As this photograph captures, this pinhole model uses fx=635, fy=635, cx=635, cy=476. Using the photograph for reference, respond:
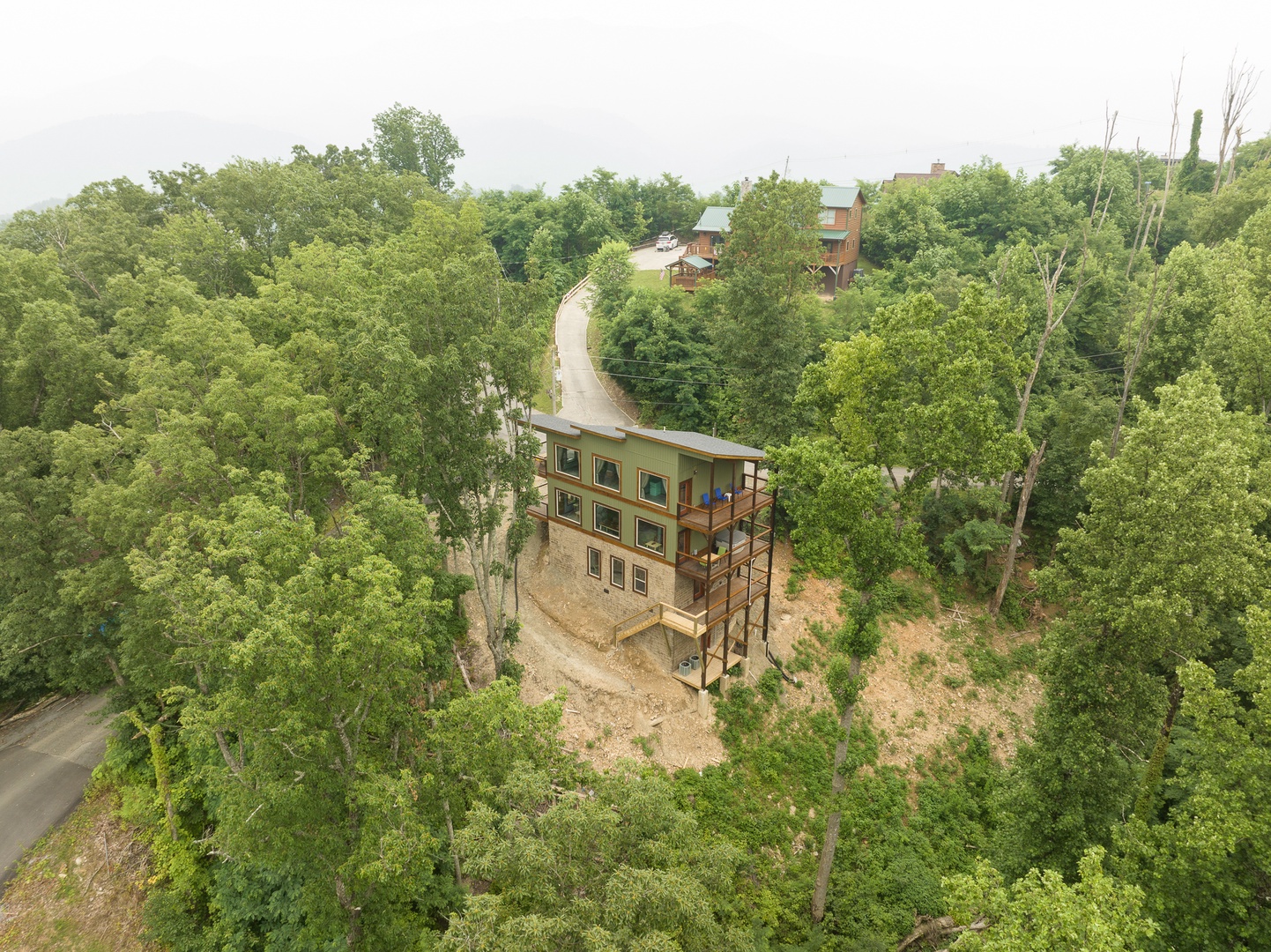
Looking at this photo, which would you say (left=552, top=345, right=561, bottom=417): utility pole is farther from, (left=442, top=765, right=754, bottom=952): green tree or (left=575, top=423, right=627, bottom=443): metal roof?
(left=442, top=765, right=754, bottom=952): green tree

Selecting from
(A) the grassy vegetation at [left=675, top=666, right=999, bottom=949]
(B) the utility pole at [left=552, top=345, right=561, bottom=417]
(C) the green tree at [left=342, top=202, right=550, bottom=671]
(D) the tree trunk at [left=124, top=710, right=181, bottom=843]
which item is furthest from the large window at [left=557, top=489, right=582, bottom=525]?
(D) the tree trunk at [left=124, top=710, right=181, bottom=843]

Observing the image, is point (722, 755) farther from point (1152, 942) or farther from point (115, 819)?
point (115, 819)

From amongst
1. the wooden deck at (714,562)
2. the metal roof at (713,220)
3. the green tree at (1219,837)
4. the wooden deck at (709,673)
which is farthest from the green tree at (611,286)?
the green tree at (1219,837)

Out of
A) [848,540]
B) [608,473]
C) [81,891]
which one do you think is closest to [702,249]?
[608,473]

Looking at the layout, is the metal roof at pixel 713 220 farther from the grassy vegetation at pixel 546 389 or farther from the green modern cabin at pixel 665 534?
the green modern cabin at pixel 665 534

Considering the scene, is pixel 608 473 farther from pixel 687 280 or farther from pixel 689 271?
pixel 689 271

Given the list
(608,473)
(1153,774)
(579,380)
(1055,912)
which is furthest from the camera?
(579,380)

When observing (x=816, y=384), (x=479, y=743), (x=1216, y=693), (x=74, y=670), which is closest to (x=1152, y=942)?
(x=1216, y=693)
